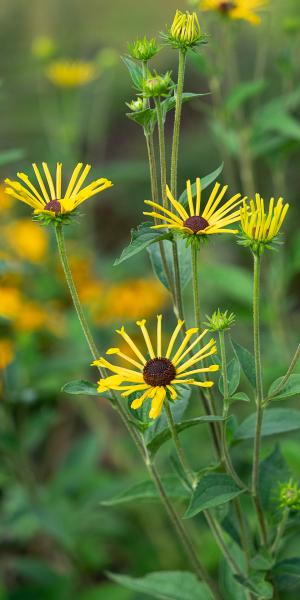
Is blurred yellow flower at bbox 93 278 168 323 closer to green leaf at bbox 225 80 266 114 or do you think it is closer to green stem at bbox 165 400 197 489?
green leaf at bbox 225 80 266 114

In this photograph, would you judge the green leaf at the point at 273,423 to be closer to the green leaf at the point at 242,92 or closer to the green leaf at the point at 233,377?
the green leaf at the point at 233,377

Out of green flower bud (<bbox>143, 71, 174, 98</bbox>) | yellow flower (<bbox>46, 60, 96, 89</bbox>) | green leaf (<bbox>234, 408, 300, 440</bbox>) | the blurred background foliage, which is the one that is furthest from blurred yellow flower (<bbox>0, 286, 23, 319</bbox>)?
green flower bud (<bbox>143, 71, 174, 98</bbox>)

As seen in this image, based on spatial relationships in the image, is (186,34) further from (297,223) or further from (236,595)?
(297,223)

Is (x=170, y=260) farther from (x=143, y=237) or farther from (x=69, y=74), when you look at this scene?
(x=69, y=74)

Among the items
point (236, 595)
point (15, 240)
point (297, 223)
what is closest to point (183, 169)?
point (297, 223)

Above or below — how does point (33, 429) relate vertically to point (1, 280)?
below

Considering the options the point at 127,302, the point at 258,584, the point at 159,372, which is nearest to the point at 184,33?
the point at 159,372
